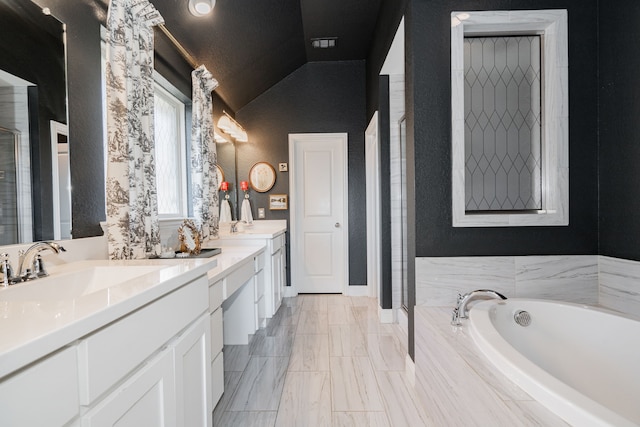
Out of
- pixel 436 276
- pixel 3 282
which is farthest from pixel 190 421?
pixel 436 276

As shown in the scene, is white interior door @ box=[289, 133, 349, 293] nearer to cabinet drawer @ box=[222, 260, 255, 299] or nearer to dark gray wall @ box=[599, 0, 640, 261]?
cabinet drawer @ box=[222, 260, 255, 299]

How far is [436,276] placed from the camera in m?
1.86

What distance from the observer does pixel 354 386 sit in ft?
6.77

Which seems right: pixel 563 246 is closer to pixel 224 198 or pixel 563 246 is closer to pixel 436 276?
pixel 436 276

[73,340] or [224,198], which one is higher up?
[224,198]

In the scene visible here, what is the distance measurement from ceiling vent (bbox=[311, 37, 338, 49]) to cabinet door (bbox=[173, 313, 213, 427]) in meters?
3.27

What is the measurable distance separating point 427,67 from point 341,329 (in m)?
2.26

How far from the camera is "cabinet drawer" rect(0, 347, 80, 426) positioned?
523mm

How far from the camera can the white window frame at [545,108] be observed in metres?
1.83

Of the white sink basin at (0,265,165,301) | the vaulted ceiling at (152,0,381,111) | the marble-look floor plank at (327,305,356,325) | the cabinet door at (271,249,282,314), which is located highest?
the vaulted ceiling at (152,0,381,111)

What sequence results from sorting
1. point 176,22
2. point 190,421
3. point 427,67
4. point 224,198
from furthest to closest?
point 224,198 → point 176,22 → point 427,67 → point 190,421

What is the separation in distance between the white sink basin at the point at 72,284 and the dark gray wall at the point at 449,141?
4.62 ft

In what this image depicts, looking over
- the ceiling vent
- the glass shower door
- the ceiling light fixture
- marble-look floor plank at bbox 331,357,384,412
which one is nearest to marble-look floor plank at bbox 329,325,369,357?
marble-look floor plank at bbox 331,357,384,412

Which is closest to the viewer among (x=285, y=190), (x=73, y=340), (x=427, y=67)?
(x=73, y=340)
